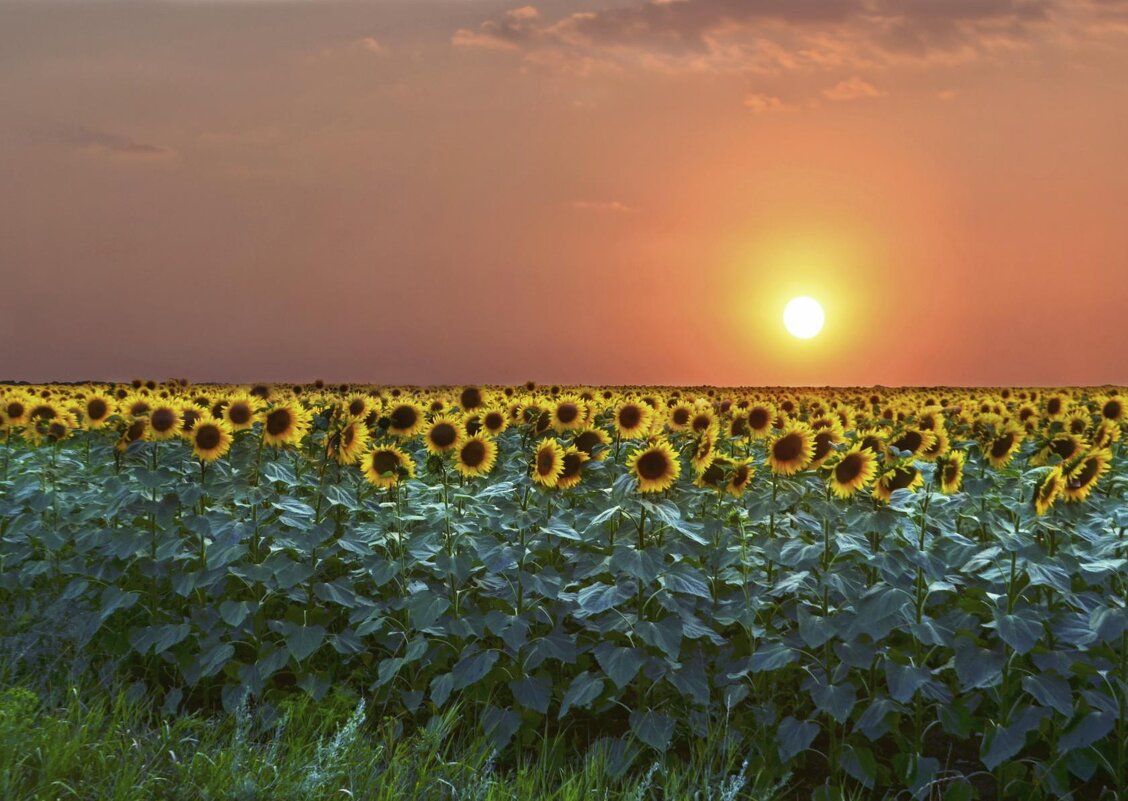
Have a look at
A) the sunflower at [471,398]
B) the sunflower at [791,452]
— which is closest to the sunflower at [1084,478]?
the sunflower at [791,452]

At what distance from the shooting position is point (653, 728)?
6.77 meters

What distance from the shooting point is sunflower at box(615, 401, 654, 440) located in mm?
9953

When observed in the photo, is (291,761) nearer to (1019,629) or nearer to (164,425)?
(164,425)

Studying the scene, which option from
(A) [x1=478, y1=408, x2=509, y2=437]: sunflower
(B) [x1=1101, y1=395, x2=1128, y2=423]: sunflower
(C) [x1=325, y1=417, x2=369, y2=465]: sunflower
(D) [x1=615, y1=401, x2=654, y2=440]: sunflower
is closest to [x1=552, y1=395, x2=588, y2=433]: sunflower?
(D) [x1=615, y1=401, x2=654, y2=440]: sunflower

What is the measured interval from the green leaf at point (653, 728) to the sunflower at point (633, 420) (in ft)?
11.3

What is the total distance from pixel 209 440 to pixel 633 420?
3.65 metres

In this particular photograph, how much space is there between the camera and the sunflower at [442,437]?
8.88m

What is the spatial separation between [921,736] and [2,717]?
17.5 ft

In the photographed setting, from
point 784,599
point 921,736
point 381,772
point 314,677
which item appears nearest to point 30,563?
point 314,677

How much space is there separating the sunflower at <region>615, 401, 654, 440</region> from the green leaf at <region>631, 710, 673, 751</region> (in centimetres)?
345

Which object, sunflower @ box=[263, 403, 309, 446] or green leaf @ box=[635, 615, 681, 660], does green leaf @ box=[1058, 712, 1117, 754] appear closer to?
green leaf @ box=[635, 615, 681, 660]

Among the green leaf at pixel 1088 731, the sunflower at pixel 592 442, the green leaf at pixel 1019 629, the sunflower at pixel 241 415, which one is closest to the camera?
the green leaf at pixel 1019 629

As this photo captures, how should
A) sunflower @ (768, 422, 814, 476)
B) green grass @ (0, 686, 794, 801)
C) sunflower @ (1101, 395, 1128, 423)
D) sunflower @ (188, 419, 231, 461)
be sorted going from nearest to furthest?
green grass @ (0, 686, 794, 801) < sunflower @ (768, 422, 814, 476) < sunflower @ (188, 419, 231, 461) < sunflower @ (1101, 395, 1128, 423)

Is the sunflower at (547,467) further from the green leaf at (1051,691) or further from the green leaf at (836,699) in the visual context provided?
the green leaf at (1051,691)
